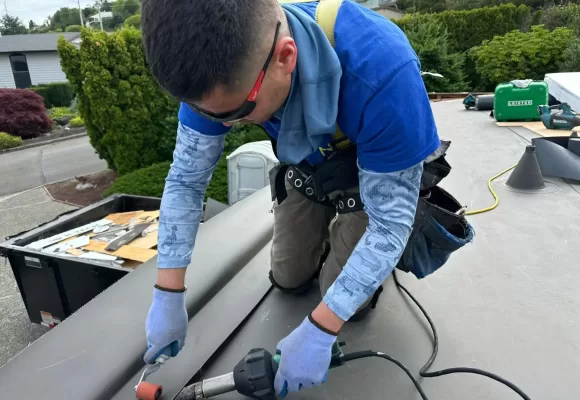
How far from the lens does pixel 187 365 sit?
1177 mm

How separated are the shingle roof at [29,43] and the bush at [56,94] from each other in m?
5.89

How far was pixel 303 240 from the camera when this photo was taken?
152 cm

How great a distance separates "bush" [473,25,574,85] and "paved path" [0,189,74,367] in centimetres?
883

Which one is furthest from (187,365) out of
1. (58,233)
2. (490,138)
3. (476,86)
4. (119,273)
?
(476,86)

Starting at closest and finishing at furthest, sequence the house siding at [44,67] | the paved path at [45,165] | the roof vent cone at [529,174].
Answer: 1. the roof vent cone at [529,174]
2. the paved path at [45,165]
3. the house siding at [44,67]

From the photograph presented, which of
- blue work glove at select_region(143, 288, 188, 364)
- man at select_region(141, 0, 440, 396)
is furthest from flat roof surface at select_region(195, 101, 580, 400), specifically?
man at select_region(141, 0, 440, 396)

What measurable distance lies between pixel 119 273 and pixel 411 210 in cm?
190

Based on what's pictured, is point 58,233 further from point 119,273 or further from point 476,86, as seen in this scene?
point 476,86

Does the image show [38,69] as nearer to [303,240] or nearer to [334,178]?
[303,240]

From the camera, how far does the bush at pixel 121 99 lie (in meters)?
5.61

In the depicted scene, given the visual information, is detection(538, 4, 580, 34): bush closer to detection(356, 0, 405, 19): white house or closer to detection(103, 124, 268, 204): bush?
detection(356, 0, 405, 19): white house

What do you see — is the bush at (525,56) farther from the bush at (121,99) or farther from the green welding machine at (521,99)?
the bush at (121,99)

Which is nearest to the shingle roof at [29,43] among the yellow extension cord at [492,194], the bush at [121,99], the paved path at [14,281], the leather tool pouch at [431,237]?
the paved path at [14,281]

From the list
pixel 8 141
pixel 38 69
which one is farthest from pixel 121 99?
pixel 38 69
